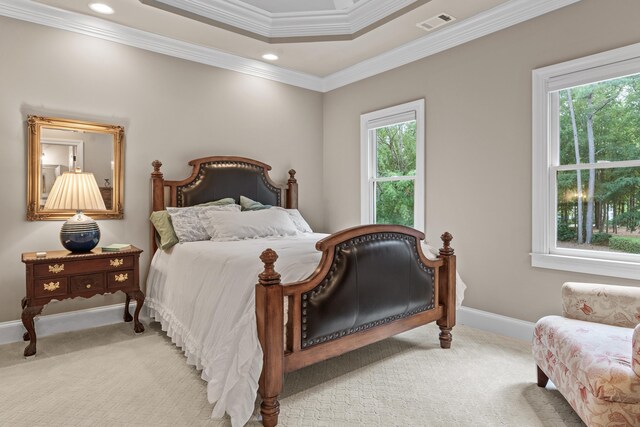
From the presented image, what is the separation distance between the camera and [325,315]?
2.12m

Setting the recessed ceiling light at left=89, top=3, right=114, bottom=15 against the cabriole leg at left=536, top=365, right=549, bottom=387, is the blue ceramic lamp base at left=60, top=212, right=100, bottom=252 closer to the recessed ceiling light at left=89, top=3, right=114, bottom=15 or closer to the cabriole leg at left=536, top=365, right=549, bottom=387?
the recessed ceiling light at left=89, top=3, right=114, bottom=15

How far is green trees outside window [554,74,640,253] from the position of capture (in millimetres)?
2627

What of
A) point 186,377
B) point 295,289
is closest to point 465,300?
point 295,289

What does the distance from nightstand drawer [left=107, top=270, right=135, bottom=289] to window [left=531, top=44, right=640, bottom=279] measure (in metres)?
3.27

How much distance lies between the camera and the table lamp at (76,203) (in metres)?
2.88

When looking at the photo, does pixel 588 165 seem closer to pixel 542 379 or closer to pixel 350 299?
pixel 542 379

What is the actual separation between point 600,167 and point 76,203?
393cm

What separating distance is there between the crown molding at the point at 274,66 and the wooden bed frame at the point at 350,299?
195 centimetres

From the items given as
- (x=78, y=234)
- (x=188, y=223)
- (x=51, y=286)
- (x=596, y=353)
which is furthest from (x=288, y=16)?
(x=596, y=353)

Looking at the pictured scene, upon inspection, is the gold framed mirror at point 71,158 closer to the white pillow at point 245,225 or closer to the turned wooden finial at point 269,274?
the white pillow at point 245,225

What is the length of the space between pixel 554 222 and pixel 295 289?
221cm

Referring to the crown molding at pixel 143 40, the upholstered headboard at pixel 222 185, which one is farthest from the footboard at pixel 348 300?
the crown molding at pixel 143 40

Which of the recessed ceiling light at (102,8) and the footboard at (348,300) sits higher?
the recessed ceiling light at (102,8)

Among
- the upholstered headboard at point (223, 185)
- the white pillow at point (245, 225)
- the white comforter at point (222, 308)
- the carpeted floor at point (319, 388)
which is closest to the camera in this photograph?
the white comforter at point (222, 308)
